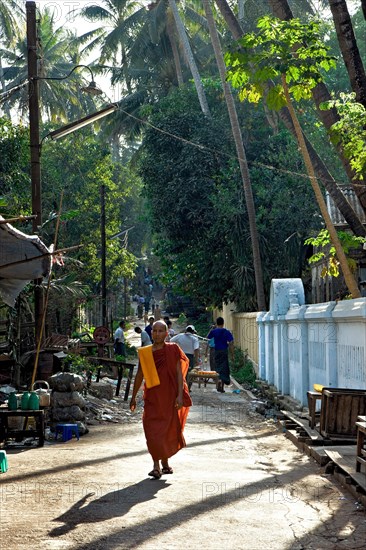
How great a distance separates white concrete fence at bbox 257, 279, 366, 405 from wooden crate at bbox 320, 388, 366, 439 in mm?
362

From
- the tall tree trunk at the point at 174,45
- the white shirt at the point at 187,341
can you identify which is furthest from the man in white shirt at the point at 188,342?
the tall tree trunk at the point at 174,45

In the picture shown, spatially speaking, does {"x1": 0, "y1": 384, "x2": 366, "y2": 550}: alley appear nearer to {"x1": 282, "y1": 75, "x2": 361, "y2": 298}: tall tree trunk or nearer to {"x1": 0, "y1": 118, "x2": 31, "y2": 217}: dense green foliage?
{"x1": 282, "y1": 75, "x2": 361, "y2": 298}: tall tree trunk

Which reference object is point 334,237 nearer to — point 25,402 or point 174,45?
point 25,402

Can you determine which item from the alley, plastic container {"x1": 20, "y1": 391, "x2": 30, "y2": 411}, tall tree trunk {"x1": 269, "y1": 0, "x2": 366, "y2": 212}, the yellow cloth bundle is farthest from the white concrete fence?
plastic container {"x1": 20, "y1": 391, "x2": 30, "y2": 411}

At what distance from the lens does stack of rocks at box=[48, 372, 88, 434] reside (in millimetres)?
14039

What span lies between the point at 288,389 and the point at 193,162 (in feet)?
57.1

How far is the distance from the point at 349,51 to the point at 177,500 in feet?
25.4

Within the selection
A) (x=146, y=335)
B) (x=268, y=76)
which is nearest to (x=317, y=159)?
(x=268, y=76)

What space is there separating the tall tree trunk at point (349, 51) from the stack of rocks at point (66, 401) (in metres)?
5.90

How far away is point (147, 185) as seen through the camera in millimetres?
36688

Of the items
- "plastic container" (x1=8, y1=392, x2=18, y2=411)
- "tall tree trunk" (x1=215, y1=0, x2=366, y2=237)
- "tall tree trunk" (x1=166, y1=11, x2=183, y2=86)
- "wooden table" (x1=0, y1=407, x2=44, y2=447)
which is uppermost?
"tall tree trunk" (x1=166, y1=11, x2=183, y2=86)

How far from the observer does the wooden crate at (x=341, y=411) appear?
10844 mm

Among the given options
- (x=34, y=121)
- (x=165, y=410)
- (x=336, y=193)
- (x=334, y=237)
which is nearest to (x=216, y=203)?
(x=336, y=193)

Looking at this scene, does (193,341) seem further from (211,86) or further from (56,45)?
(56,45)
